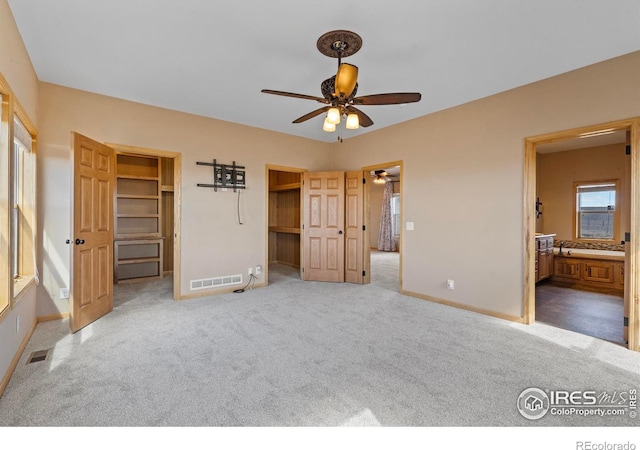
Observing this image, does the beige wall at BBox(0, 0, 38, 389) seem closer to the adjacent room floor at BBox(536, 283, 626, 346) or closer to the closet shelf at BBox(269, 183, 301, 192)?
the closet shelf at BBox(269, 183, 301, 192)

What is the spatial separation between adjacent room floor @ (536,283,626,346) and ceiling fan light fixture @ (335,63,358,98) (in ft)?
11.5

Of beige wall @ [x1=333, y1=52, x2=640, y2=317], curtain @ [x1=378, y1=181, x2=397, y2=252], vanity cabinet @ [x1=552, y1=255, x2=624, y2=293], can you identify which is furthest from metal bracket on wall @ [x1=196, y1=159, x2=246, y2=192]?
curtain @ [x1=378, y1=181, x2=397, y2=252]

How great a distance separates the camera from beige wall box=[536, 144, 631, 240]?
550 cm

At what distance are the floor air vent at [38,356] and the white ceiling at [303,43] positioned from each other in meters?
2.82

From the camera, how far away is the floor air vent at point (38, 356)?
2.46 meters

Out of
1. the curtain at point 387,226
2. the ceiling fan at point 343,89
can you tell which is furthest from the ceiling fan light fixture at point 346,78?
the curtain at point 387,226

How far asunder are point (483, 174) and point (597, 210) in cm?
390

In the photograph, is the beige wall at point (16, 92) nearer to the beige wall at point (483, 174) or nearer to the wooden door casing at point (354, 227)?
the wooden door casing at point (354, 227)

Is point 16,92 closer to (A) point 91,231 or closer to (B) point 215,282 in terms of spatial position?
(A) point 91,231

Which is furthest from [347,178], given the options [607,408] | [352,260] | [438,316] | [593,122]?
[607,408]

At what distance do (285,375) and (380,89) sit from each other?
328 cm
